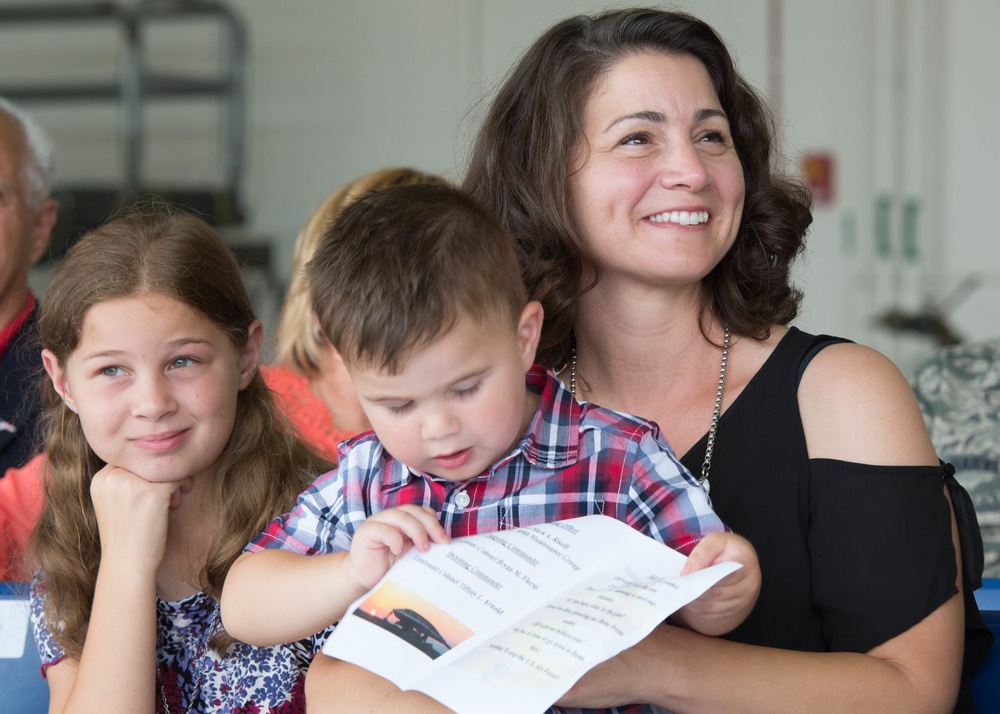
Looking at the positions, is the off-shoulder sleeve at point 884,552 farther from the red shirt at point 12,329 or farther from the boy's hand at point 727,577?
the red shirt at point 12,329

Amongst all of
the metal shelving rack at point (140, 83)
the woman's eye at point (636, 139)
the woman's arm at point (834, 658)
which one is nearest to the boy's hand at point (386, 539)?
the woman's arm at point (834, 658)

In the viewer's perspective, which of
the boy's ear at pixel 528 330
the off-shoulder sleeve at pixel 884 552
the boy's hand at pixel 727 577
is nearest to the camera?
the boy's hand at pixel 727 577

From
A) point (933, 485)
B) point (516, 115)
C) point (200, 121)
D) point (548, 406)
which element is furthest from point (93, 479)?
point (200, 121)

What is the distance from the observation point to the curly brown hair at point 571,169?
1825mm

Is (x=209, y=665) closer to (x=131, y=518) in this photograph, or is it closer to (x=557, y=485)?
(x=131, y=518)

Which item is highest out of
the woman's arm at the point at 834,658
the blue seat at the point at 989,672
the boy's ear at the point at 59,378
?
the boy's ear at the point at 59,378

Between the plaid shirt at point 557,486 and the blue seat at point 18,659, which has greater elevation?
the plaid shirt at point 557,486

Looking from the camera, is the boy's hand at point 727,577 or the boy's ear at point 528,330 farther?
the boy's ear at point 528,330

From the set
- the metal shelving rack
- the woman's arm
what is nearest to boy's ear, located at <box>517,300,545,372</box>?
the woman's arm

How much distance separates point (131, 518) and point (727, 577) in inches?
34.9

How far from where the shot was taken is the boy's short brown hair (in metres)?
1.26

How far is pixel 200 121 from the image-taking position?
6082 mm

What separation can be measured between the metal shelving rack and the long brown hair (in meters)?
3.86

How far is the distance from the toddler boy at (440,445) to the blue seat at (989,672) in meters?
0.66
